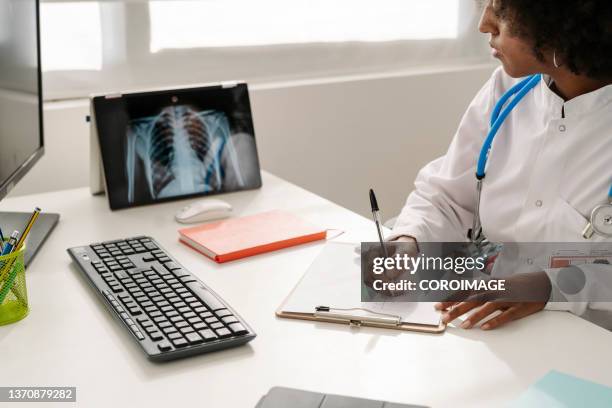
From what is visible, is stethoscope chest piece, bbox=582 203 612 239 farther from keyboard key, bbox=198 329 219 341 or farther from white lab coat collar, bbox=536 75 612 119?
keyboard key, bbox=198 329 219 341

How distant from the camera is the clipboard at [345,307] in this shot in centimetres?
102

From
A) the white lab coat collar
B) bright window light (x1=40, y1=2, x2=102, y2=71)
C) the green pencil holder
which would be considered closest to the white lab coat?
the white lab coat collar

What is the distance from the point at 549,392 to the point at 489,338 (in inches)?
5.8

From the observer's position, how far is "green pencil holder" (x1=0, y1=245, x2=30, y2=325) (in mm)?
997

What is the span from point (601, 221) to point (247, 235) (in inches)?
24.6

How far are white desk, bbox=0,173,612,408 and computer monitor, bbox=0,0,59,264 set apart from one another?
Answer: 0.25 meters

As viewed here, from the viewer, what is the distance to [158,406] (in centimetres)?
83

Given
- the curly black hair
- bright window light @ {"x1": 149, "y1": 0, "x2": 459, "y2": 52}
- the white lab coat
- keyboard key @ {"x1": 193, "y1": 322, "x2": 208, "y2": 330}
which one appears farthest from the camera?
bright window light @ {"x1": 149, "y1": 0, "x2": 459, "y2": 52}

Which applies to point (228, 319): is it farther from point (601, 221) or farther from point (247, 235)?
point (601, 221)

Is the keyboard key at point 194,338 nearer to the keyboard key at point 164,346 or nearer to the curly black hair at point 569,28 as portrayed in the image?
the keyboard key at point 164,346

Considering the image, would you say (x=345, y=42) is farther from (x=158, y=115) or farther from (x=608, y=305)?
(x=608, y=305)

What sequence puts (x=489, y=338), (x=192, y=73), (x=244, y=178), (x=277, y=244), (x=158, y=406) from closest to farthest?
(x=158, y=406)
(x=489, y=338)
(x=277, y=244)
(x=244, y=178)
(x=192, y=73)

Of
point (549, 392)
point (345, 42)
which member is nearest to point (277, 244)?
point (549, 392)

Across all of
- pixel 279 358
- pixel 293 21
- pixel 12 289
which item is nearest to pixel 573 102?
pixel 279 358
